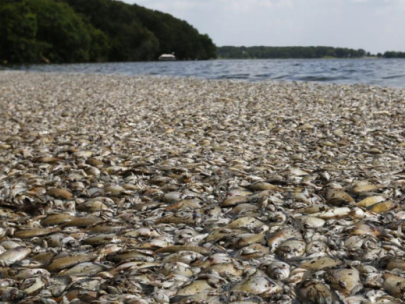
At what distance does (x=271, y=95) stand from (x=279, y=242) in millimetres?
10355

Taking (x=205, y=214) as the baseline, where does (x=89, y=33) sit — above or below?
above

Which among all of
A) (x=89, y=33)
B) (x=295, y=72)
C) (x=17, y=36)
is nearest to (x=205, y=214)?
(x=295, y=72)

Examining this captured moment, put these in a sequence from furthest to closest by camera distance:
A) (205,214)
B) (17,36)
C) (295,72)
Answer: (17,36)
(295,72)
(205,214)

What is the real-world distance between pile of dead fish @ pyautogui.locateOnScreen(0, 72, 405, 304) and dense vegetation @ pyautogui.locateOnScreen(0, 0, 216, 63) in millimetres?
61073

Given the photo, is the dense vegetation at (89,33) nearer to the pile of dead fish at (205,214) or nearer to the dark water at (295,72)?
the dark water at (295,72)

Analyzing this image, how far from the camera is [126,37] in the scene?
95.5 metres

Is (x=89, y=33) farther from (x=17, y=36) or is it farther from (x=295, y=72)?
A: (x=295, y=72)

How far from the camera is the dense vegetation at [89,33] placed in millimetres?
61781

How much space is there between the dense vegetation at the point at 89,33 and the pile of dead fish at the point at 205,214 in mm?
61073

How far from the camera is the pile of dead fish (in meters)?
2.58

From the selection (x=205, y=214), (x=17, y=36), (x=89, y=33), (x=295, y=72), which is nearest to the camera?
(x=205, y=214)

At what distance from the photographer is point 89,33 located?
84.3 m

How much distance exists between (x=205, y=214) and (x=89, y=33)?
285 feet

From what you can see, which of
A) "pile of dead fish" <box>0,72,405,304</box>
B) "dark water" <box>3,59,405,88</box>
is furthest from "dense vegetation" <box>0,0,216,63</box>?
"pile of dead fish" <box>0,72,405,304</box>
